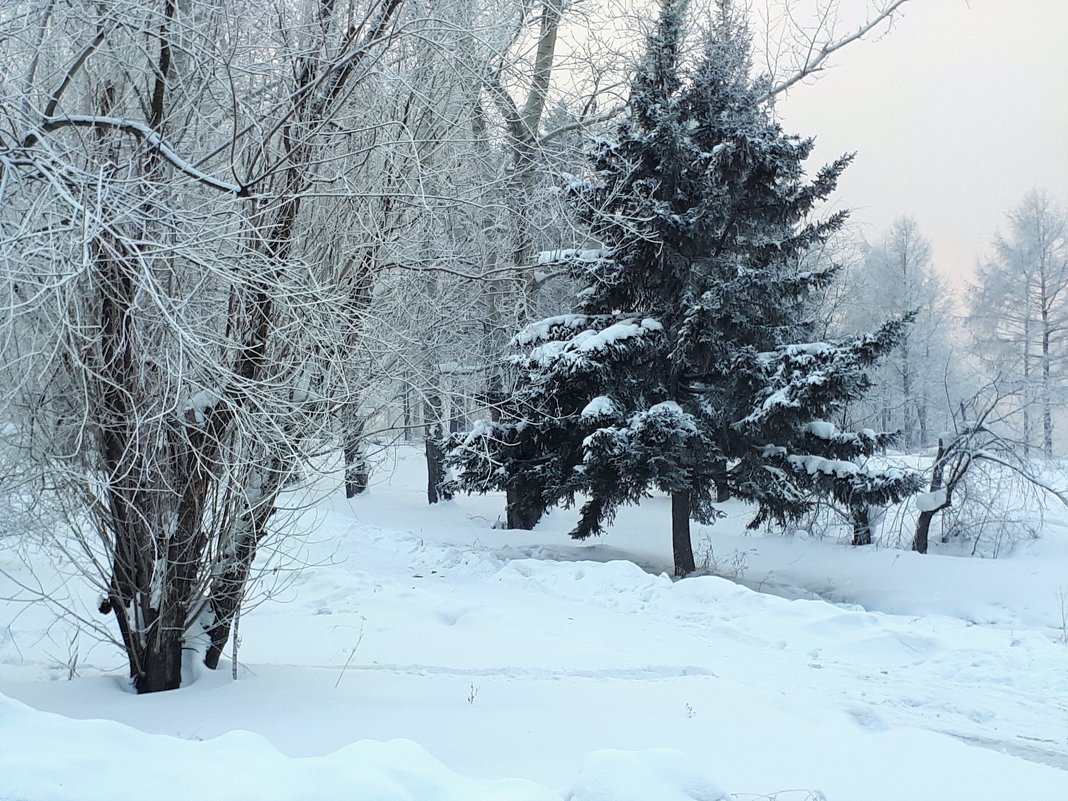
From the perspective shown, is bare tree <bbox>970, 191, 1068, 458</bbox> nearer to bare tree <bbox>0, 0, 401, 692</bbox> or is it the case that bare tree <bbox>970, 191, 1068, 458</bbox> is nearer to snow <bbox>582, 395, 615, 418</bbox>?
snow <bbox>582, 395, 615, 418</bbox>

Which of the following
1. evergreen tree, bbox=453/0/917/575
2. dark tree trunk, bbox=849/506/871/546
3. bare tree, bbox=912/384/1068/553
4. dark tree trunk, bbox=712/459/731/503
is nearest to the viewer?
evergreen tree, bbox=453/0/917/575

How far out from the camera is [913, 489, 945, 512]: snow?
43.0 feet

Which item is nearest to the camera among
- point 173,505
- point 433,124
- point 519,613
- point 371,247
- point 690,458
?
point 173,505

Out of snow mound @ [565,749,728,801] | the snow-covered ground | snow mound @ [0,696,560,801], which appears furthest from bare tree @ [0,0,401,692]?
snow mound @ [565,749,728,801]

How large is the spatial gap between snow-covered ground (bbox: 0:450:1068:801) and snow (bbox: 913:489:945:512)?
10.9ft

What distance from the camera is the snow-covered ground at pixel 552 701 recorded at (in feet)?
9.75

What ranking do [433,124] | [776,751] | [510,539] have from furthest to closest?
[510,539] < [433,124] < [776,751]

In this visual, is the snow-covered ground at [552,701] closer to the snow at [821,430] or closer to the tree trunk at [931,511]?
the snow at [821,430]

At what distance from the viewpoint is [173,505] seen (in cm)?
478

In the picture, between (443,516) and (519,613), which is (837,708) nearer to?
(519,613)

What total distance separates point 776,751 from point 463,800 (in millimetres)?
1986

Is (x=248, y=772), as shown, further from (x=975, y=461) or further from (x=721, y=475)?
(x=975, y=461)

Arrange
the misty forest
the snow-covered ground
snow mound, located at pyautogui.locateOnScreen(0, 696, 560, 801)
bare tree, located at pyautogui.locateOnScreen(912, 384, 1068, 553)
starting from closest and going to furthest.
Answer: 1. snow mound, located at pyautogui.locateOnScreen(0, 696, 560, 801)
2. the snow-covered ground
3. the misty forest
4. bare tree, located at pyautogui.locateOnScreen(912, 384, 1068, 553)

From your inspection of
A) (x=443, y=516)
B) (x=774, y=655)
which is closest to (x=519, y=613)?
(x=774, y=655)
